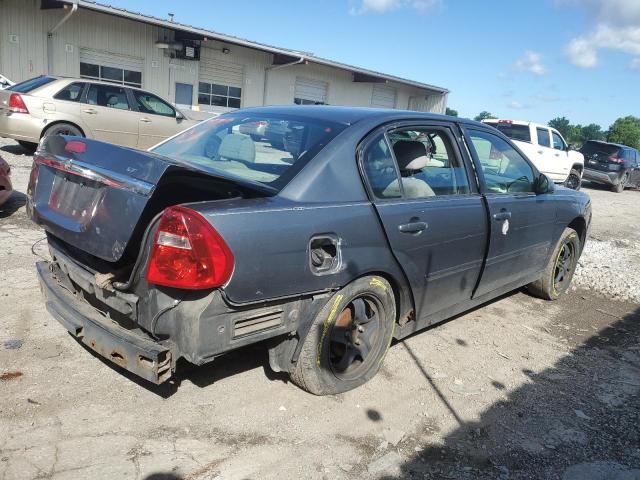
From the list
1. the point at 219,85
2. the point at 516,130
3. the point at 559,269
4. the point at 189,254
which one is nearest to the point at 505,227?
the point at 559,269

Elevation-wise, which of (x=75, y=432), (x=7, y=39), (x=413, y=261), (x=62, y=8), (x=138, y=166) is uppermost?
(x=62, y=8)

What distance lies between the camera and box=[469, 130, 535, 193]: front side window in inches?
165

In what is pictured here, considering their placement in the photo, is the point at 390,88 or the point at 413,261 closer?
the point at 413,261

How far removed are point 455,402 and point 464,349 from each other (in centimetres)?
86

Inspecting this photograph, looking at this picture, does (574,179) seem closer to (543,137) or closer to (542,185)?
(543,137)

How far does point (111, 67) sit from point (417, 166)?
16.3 m

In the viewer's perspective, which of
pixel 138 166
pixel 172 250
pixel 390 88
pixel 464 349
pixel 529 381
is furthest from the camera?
pixel 390 88

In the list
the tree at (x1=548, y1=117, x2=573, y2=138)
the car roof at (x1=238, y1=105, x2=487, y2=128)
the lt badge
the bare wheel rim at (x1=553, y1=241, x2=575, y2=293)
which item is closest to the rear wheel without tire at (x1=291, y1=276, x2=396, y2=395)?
the car roof at (x1=238, y1=105, x2=487, y2=128)

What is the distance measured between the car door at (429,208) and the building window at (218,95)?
17418mm

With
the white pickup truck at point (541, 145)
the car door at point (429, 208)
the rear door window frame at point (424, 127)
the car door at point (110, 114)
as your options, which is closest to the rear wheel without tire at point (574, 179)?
the white pickup truck at point (541, 145)

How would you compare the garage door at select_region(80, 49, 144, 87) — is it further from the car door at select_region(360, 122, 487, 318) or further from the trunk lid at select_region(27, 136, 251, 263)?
the car door at select_region(360, 122, 487, 318)

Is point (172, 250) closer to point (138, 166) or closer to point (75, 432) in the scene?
point (138, 166)

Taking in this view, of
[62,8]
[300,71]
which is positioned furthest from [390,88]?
[62,8]

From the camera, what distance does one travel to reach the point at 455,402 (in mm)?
3391
